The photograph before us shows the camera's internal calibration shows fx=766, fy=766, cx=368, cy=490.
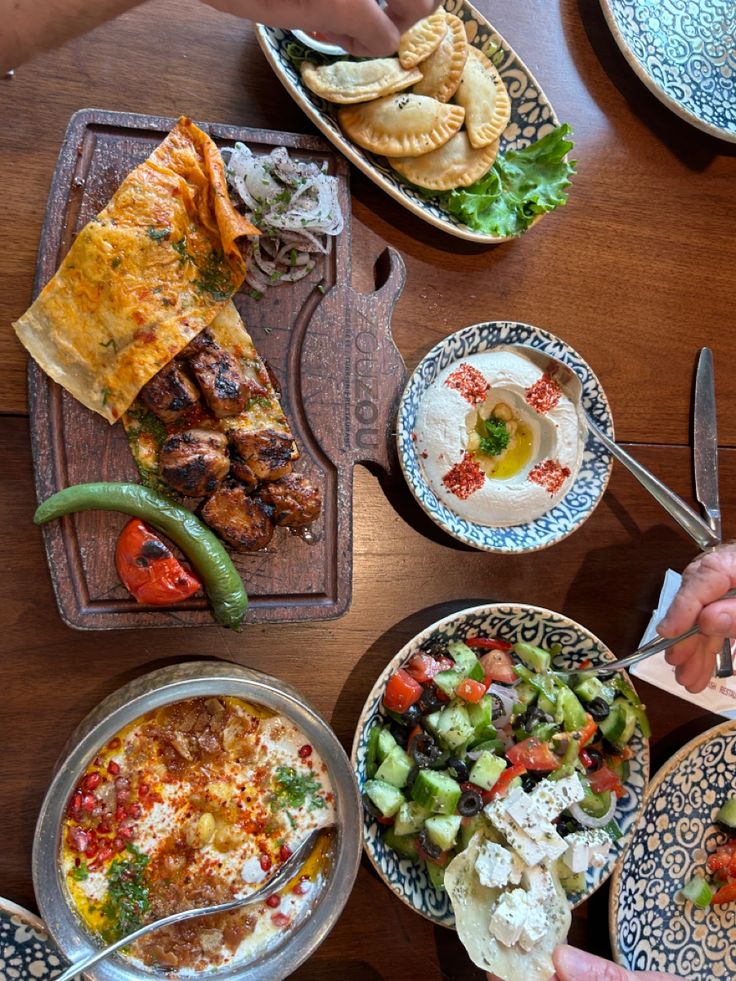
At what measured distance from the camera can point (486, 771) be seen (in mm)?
2783

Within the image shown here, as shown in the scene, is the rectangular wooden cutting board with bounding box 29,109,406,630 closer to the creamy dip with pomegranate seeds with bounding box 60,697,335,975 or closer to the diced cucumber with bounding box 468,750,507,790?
the creamy dip with pomegranate seeds with bounding box 60,697,335,975

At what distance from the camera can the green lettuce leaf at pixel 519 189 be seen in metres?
3.03

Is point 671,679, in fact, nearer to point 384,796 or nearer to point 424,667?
point 424,667

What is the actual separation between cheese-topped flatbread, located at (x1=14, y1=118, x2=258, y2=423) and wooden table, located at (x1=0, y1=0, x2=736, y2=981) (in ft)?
0.66

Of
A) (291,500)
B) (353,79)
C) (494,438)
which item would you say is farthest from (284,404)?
(353,79)

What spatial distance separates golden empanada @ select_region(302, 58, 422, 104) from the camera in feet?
9.01

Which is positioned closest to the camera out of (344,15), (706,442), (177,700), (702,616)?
(344,15)

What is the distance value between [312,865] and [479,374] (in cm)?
190

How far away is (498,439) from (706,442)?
1.03m

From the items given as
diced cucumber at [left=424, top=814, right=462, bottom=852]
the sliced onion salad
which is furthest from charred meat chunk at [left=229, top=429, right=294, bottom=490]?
diced cucumber at [left=424, top=814, right=462, bottom=852]

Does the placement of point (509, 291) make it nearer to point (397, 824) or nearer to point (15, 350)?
point (15, 350)

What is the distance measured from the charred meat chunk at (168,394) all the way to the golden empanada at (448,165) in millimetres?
1209

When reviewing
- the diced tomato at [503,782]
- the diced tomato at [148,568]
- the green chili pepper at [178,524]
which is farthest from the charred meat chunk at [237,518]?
the diced tomato at [503,782]

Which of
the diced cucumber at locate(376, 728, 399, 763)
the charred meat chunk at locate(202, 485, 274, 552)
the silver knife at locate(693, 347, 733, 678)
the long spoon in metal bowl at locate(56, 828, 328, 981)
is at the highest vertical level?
the charred meat chunk at locate(202, 485, 274, 552)
